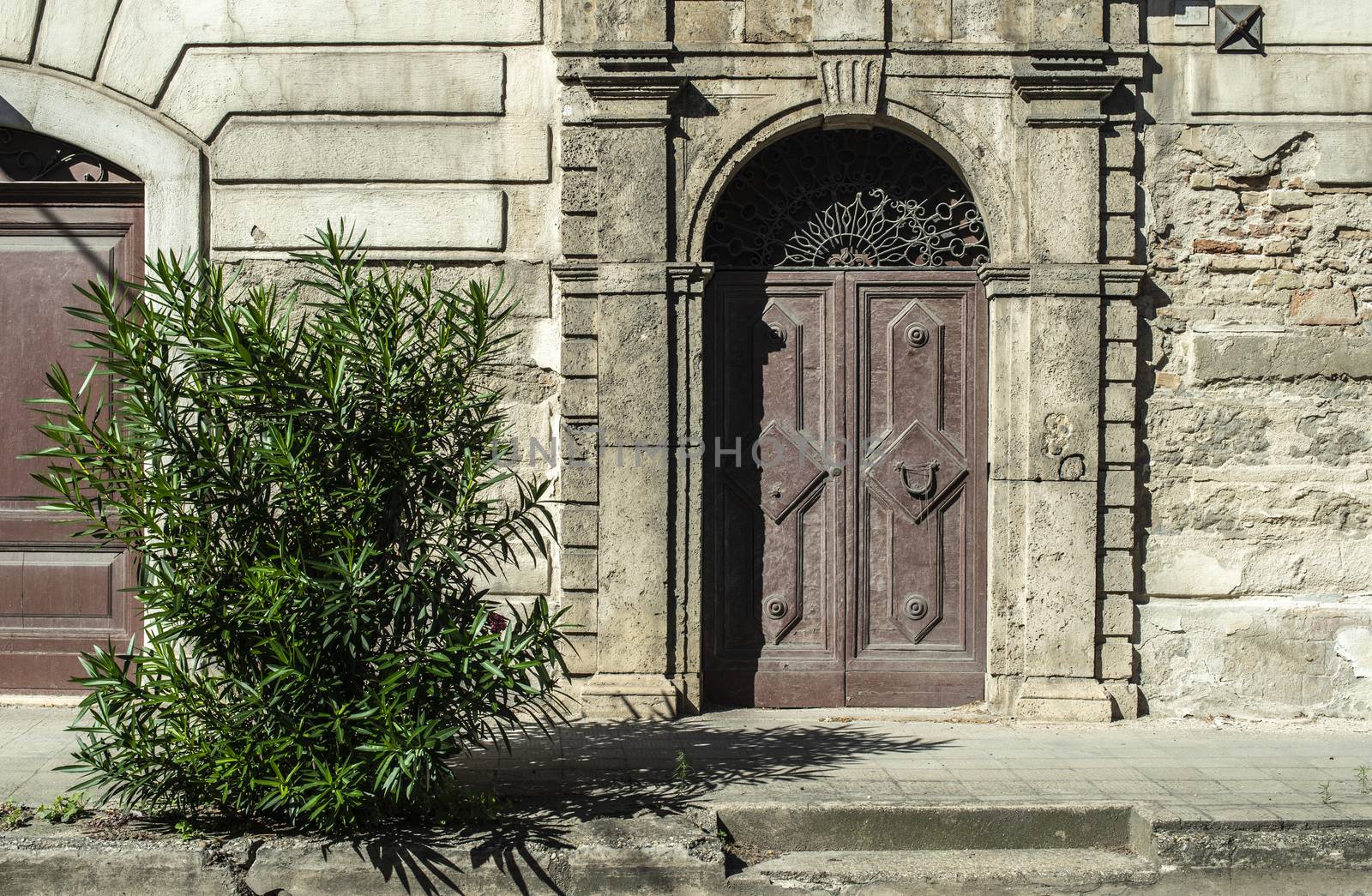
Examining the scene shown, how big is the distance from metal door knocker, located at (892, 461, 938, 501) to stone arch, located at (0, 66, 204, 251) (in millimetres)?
4029

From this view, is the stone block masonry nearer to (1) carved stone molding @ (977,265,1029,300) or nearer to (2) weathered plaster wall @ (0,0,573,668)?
(1) carved stone molding @ (977,265,1029,300)

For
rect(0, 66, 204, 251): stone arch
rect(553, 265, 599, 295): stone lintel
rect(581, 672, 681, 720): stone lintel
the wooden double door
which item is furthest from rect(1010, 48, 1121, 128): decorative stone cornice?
rect(0, 66, 204, 251): stone arch

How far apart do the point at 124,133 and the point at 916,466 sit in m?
4.70

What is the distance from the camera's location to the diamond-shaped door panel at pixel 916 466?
649cm

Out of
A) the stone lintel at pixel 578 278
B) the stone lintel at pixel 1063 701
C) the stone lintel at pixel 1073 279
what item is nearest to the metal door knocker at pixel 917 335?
the stone lintel at pixel 1073 279

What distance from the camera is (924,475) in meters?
6.48

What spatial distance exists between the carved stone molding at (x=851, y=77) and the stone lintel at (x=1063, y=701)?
3.19 m

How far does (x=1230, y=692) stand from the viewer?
20.5 feet

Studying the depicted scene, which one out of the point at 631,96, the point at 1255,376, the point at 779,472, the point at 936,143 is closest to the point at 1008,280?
the point at 936,143

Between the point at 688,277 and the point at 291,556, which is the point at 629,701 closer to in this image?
the point at 688,277

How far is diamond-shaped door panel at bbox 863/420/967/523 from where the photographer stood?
6492mm

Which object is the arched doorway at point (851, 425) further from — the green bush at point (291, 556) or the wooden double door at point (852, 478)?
the green bush at point (291, 556)

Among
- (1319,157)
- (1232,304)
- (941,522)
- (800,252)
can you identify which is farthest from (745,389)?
(1319,157)

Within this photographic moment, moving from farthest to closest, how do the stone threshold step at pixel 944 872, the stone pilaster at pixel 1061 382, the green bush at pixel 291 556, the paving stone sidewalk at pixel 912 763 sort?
the stone pilaster at pixel 1061 382 < the paving stone sidewalk at pixel 912 763 < the stone threshold step at pixel 944 872 < the green bush at pixel 291 556
